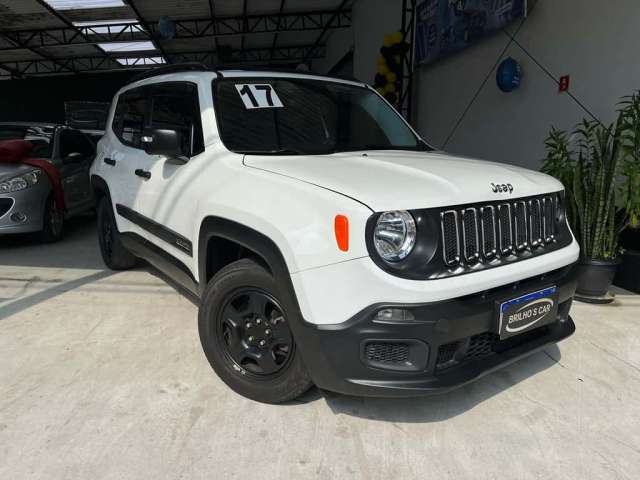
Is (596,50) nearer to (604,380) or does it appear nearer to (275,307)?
(604,380)

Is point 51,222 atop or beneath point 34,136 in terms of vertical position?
beneath

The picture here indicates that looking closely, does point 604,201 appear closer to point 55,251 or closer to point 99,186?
point 99,186

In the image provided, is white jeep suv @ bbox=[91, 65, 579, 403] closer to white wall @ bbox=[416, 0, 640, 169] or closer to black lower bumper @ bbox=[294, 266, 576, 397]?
black lower bumper @ bbox=[294, 266, 576, 397]

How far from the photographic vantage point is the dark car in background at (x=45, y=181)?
521cm

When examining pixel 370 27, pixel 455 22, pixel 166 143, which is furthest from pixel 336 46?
pixel 166 143

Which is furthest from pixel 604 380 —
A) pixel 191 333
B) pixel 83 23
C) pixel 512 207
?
pixel 83 23

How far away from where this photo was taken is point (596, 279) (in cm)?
376

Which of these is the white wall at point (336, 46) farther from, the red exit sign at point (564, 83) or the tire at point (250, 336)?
the tire at point (250, 336)

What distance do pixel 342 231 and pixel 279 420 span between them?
1.01m

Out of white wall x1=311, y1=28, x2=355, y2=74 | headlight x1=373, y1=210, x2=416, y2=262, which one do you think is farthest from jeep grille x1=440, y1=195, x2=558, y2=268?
white wall x1=311, y1=28, x2=355, y2=74

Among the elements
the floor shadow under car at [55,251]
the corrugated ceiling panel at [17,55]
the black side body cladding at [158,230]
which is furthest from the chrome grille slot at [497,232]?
the corrugated ceiling panel at [17,55]

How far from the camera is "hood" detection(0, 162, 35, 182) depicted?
17.0 ft

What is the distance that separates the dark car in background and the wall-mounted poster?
5915 millimetres

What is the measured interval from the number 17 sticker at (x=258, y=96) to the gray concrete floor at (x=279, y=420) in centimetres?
154
